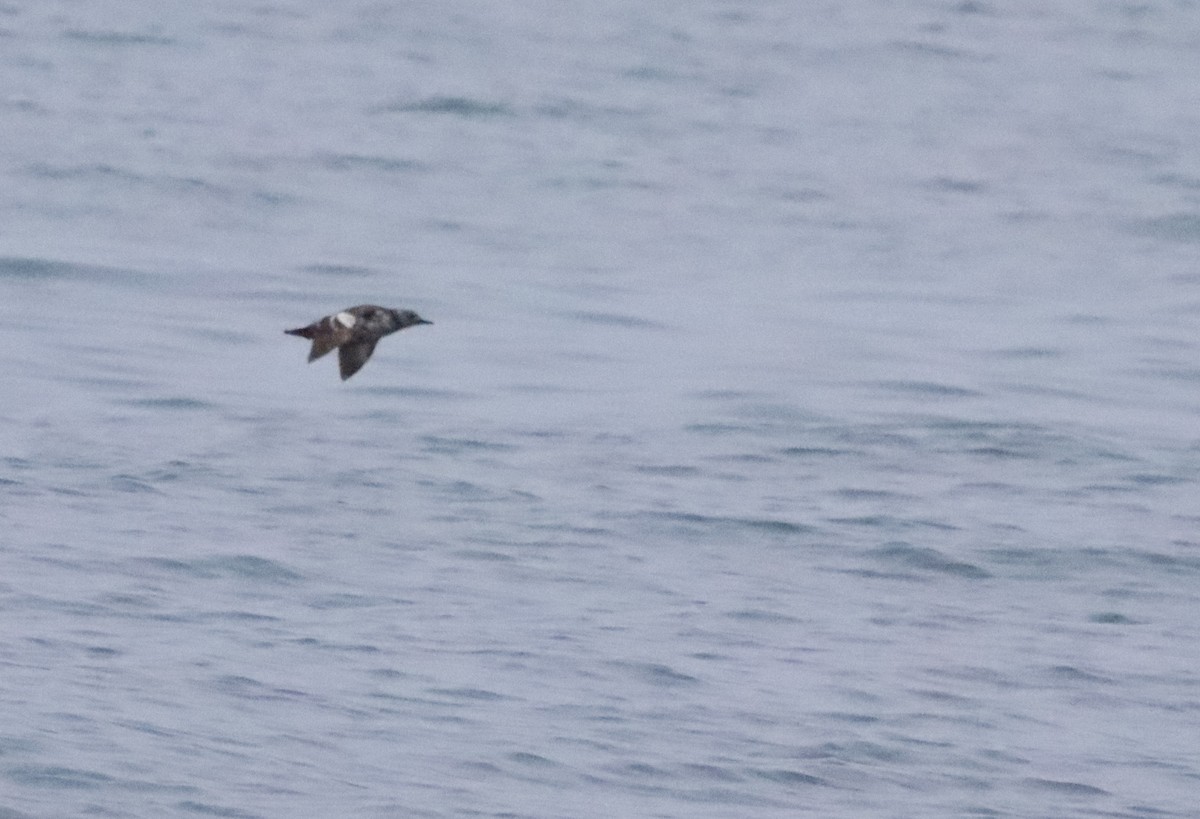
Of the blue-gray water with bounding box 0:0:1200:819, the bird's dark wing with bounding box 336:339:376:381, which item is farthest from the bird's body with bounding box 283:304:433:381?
the blue-gray water with bounding box 0:0:1200:819

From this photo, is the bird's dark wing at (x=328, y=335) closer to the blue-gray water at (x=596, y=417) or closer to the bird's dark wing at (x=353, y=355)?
the bird's dark wing at (x=353, y=355)

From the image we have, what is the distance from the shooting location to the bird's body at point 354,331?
31.7ft

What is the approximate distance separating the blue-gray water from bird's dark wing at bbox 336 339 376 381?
2087 mm

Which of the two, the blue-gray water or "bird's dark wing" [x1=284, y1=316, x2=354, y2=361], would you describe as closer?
"bird's dark wing" [x1=284, y1=316, x2=354, y2=361]

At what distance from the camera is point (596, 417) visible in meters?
18.7

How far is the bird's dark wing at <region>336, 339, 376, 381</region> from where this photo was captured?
31.6 feet

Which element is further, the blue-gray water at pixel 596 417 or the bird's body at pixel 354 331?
the blue-gray water at pixel 596 417

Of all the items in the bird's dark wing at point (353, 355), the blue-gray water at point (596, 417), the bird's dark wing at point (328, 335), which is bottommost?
the blue-gray water at point (596, 417)

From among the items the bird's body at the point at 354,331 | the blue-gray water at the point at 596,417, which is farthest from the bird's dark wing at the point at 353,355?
the blue-gray water at the point at 596,417

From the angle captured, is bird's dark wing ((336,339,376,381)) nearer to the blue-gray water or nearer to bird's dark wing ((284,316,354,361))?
bird's dark wing ((284,316,354,361))

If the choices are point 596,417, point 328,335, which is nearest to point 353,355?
point 328,335

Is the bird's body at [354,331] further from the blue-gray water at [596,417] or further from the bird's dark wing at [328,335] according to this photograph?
the blue-gray water at [596,417]

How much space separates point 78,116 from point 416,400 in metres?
10.8

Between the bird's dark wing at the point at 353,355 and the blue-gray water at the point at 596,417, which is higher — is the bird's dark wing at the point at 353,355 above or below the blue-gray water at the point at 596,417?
above
